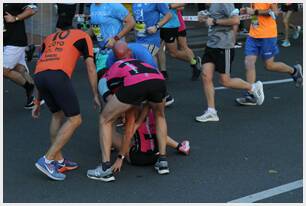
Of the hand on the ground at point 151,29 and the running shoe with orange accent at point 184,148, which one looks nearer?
the running shoe with orange accent at point 184,148

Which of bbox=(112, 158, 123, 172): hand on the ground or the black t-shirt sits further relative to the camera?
the black t-shirt

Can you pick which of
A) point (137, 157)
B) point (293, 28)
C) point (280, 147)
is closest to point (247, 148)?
point (280, 147)

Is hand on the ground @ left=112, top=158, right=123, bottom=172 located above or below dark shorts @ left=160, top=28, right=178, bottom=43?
below

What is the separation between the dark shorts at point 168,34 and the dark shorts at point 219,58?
1611mm

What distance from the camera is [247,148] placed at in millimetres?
6676

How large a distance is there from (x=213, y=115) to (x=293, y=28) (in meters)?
7.79

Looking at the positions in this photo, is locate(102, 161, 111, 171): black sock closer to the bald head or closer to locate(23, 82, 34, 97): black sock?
the bald head

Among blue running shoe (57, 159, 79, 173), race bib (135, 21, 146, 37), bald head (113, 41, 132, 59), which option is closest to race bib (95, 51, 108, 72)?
bald head (113, 41, 132, 59)

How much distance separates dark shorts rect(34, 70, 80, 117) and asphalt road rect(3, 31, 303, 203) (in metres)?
0.61

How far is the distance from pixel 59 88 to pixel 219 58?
8.51 ft

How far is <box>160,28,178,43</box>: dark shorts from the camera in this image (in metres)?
9.37

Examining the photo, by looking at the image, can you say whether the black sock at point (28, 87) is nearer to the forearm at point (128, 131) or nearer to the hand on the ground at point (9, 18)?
the hand on the ground at point (9, 18)

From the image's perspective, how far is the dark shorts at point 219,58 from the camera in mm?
7785

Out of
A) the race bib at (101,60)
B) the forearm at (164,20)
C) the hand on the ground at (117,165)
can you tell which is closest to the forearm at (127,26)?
the race bib at (101,60)
